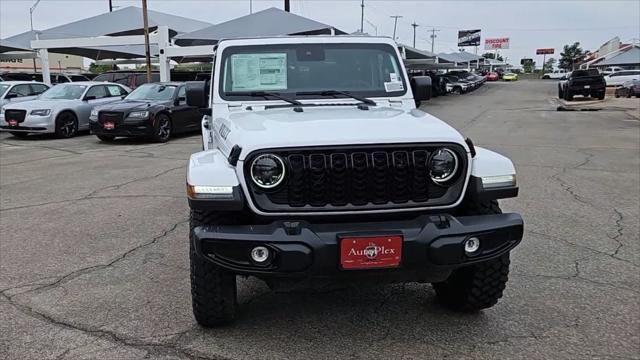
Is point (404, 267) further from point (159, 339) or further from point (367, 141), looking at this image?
point (159, 339)

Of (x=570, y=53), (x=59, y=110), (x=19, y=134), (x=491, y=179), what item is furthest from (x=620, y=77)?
(x=570, y=53)

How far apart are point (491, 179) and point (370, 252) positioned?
89 cm

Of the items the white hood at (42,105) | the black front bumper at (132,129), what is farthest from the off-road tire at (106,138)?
the white hood at (42,105)

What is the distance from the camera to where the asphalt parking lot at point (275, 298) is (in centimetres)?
327

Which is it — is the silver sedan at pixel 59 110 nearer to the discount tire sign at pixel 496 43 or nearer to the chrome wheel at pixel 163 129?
the chrome wheel at pixel 163 129

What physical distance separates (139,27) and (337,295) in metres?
29.1

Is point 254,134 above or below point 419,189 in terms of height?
above

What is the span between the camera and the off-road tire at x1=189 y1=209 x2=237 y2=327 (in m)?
3.14

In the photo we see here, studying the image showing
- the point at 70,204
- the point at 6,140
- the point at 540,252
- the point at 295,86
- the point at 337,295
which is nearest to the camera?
the point at 337,295

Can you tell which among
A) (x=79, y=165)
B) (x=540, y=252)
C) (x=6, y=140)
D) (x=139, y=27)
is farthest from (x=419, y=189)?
(x=139, y=27)

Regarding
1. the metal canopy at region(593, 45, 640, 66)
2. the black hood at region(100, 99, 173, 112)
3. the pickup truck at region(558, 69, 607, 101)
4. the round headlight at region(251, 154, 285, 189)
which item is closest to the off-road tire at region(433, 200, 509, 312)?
the round headlight at region(251, 154, 285, 189)

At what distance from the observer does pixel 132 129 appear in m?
13.4

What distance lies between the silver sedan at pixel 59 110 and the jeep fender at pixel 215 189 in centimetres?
1314

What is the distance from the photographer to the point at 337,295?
159 inches
